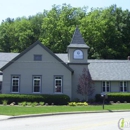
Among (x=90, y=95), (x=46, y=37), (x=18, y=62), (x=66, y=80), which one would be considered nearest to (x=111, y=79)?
(x=90, y=95)

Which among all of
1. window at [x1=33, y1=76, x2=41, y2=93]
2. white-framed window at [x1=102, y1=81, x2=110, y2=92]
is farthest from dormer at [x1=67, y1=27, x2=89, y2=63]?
window at [x1=33, y1=76, x2=41, y2=93]

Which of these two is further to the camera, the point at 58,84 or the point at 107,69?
the point at 107,69

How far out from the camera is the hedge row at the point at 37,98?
33.0m

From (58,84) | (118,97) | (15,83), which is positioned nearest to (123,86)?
(118,97)

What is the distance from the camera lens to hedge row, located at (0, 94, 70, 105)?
1300 inches

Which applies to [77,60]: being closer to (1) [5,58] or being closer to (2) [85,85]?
(2) [85,85]

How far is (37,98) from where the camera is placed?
33.6m

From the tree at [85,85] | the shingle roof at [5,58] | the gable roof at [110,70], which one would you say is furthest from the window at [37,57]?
the gable roof at [110,70]

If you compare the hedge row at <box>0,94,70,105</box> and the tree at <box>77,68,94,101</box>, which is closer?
the hedge row at <box>0,94,70,105</box>

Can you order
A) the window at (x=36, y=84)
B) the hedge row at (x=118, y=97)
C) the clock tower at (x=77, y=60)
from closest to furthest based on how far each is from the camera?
the window at (x=36, y=84) → the hedge row at (x=118, y=97) → the clock tower at (x=77, y=60)

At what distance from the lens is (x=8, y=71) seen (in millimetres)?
35344

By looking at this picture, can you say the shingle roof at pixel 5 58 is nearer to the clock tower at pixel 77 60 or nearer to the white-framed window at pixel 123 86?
the clock tower at pixel 77 60

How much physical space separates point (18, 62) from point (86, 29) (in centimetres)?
3012

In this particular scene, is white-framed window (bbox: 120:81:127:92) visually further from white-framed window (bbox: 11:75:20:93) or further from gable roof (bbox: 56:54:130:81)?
white-framed window (bbox: 11:75:20:93)
